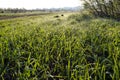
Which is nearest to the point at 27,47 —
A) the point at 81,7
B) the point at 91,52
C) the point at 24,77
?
the point at 91,52

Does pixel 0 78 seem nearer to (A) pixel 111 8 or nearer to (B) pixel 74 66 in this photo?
(B) pixel 74 66

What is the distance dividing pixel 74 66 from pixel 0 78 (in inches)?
51.6

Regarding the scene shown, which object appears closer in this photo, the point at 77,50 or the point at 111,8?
the point at 77,50

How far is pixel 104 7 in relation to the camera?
1917cm

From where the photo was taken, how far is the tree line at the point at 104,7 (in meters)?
17.2

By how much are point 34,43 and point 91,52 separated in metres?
1.51

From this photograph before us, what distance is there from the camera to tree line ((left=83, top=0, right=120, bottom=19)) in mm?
17172

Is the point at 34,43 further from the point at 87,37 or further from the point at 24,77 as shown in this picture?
the point at 24,77

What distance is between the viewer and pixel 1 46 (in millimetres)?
5062

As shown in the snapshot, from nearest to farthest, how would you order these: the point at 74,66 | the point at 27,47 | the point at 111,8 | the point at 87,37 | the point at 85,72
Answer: the point at 85,72 → the point at 74,66 → the point at 27,47 → the point at 87,37 → the point at 111,8

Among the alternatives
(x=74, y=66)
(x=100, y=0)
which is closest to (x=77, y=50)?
(x=74, y=66)

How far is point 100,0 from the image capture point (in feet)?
63.4

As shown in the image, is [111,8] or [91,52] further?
[111,8]

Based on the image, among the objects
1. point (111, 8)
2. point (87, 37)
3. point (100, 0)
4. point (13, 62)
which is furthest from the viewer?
point (100, 0)
